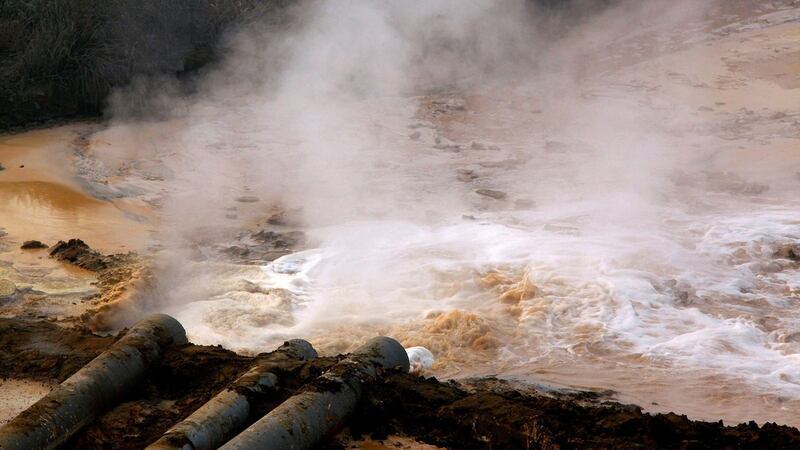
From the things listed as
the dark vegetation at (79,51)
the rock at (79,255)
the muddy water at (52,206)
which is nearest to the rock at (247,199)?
the muddy water at (52,206)

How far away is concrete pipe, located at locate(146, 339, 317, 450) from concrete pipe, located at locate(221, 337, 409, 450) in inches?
7.6

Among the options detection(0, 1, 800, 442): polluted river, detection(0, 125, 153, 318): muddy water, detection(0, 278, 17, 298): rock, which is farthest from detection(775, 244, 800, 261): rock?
detection(0, 278, 17, 298): rock

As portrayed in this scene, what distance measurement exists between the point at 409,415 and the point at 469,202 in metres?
5.29

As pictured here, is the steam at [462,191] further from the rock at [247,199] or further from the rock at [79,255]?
the rock at [79,255]

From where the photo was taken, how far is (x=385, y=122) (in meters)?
12.3

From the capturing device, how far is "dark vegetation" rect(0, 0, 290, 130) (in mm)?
12125

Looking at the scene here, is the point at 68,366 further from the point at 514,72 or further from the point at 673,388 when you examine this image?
the point at 514,72

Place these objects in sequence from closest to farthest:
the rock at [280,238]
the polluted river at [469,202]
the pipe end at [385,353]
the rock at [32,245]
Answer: the pipe end at [385,353] < the polluted river at [469,202] < the rock at [32,245] < the rock at [280,238]

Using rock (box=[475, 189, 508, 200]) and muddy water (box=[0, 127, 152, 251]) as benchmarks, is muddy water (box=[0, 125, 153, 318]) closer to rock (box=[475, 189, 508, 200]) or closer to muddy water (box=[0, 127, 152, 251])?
muddy water (box=[0, 127, 152, 251])

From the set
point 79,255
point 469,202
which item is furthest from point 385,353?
point 469,202

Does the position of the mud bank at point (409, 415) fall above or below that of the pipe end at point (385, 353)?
below

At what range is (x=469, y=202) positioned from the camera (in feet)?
32.6

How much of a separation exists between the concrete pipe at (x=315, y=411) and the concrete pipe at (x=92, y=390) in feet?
3.08

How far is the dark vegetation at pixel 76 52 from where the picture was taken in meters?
12.1
